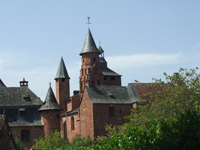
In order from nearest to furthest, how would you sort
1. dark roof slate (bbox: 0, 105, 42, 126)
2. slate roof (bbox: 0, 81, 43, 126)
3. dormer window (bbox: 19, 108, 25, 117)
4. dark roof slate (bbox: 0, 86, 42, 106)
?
dark roof slate (bbox: 0, 105, 42, 126) → slate roof (bbox: 0, 81, 43, 126) → dormer window (bbox: 19, 108, 25, 117) → dark roof slate (bbox: 0, 86, 42, 106)

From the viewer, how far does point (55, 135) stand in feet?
196

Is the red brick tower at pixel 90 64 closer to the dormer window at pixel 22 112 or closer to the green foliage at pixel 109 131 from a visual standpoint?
the dormer window at pixel 22 112

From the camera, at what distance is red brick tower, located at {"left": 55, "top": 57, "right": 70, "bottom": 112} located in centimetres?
7244

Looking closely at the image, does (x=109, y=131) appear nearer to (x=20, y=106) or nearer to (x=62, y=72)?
(x=20, y=106)

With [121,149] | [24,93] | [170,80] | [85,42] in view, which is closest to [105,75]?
[85,42]

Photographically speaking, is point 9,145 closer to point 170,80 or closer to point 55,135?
point 170,80

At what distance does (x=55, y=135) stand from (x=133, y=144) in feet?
134

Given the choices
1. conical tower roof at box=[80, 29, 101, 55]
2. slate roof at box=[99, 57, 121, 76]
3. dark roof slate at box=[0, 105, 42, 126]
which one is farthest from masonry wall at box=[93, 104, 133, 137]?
slate roof at box=[99, 57, 121, 76]

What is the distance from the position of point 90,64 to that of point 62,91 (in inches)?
265

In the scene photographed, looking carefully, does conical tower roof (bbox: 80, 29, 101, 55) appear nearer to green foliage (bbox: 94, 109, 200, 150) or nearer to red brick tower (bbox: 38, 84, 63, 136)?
red brick tower (bbox: 38, 84, 63, 136)

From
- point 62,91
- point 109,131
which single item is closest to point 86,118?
point 109,131

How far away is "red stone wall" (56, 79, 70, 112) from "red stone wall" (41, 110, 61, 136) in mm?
6005

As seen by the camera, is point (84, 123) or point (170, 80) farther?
point (84, 123)

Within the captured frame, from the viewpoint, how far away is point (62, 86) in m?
72.9
